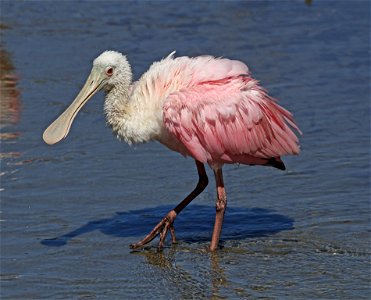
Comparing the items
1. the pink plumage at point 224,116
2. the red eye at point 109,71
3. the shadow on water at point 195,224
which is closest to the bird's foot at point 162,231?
the shadow on water at point 195,224

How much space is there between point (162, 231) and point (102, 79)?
125 centimetres

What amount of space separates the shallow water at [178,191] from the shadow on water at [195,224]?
2 centimetres

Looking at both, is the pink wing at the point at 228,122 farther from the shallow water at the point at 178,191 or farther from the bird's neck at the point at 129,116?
the shallow water at the point at 178,191

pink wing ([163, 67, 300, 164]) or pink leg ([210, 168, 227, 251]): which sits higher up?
pink wing ([163, 67, 300, 164])

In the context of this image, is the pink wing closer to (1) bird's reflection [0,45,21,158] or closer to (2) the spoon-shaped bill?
(2) the spoon-shaped bill

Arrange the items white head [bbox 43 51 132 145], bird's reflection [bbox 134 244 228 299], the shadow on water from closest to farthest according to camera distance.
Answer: bird's reflection [bbox 134 244 228 299]
white head [bbox 43 51 132 145]
the shadow on water

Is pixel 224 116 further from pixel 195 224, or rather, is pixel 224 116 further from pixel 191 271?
pixel 191 271

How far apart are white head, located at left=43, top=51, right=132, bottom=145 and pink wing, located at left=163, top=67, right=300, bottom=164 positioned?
507 mm

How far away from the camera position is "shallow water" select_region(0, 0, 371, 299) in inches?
293

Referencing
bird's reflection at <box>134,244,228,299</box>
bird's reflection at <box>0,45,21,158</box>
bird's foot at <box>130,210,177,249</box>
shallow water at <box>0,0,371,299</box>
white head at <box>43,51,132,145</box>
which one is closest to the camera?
bird's reflection at <box>134,244,228,299</box>

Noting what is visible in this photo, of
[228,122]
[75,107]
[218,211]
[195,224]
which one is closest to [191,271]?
[218,211]

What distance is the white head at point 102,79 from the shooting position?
8.21 m

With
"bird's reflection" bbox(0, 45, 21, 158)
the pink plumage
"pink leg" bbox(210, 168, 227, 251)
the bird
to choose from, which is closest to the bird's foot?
the bird

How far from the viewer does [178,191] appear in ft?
30.5
